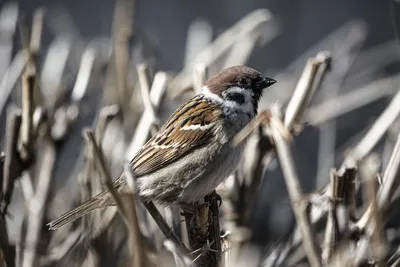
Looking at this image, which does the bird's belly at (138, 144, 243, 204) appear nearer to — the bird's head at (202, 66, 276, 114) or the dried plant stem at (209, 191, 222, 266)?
the bird's head at (202, 66, 276, 114)

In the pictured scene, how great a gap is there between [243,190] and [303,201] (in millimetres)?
790

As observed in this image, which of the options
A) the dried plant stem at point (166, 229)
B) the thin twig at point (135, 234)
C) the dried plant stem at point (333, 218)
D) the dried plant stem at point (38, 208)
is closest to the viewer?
the thin twig at point (135, 234)

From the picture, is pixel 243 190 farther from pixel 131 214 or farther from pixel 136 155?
pixel 131 214

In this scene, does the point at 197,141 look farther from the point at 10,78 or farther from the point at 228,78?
the point at 10,78

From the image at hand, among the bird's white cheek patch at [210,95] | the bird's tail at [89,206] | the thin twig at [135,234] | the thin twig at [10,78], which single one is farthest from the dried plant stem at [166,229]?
the thin twig at [10,78]

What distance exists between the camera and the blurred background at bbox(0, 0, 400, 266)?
2598 mm

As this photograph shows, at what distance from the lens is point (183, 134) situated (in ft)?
7.34

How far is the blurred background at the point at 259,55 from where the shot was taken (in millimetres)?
2598

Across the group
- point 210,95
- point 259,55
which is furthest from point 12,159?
point 259,55

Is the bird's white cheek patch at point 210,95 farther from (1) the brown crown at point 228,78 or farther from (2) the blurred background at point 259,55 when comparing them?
(2) the blurred background at point 259,55

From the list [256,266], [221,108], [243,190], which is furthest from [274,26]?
[256,266]

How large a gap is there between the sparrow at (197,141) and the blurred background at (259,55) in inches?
5.5

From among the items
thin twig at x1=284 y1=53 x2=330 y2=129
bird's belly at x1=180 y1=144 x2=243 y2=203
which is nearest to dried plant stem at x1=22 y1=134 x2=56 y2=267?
bird's belly at x1=180 y1=144 x2=243 y2=203

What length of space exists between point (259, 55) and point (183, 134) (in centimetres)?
224
